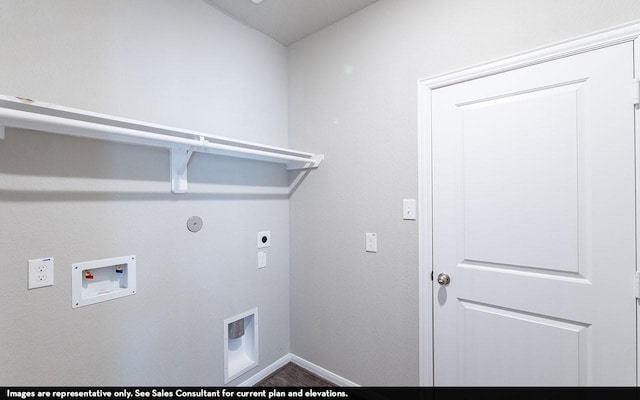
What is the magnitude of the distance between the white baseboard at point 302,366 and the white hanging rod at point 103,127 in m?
1.60

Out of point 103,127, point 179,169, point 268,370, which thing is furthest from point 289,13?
point 268,370

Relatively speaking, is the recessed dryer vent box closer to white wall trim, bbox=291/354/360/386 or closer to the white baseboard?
the white baseboard

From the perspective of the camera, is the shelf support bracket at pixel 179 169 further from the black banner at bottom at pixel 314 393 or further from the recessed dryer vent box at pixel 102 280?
the black banner at bottom at pixel 314 393

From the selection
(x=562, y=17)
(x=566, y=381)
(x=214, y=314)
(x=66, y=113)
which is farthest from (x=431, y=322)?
(x=66, y=113)

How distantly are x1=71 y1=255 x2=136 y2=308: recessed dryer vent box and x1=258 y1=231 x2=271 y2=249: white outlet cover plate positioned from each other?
0.80m

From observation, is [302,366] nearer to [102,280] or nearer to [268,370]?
[268,370]

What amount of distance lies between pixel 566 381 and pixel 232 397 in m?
1.84

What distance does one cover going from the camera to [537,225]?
1.25 m

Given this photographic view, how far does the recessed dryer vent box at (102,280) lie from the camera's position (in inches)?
48.1

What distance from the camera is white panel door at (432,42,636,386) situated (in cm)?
110

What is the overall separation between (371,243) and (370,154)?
1.93ft

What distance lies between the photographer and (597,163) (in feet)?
3.67

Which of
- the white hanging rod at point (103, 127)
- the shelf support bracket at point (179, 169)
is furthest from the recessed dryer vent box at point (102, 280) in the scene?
the white hanging rod at point (103, 127)

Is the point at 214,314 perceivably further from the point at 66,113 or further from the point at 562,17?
the point at 562,17
